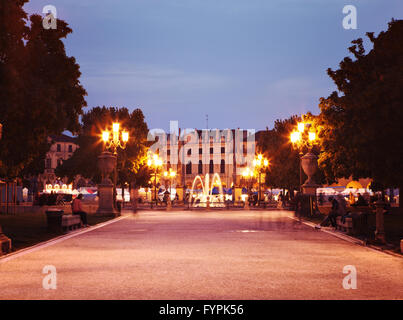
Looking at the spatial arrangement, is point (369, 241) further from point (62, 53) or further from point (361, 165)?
point (62, 53)

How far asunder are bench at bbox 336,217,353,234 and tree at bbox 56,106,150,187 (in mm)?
36942

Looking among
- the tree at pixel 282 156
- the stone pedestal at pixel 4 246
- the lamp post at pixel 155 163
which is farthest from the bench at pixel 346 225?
the lamp post at pixel 155 163

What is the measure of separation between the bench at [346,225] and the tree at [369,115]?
4.24 meters

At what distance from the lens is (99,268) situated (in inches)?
451

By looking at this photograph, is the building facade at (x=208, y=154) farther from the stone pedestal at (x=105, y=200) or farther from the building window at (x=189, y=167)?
the stone pedestal at (x=105, y=200)

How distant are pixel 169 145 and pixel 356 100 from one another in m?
114

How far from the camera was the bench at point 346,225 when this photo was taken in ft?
68.6

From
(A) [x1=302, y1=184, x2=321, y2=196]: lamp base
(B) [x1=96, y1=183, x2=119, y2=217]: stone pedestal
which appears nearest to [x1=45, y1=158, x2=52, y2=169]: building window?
(B) [x1=96, y1=183, x2=119, y2=217]: stone pedestal

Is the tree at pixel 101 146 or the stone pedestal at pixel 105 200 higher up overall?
the tree at pixel 101 146

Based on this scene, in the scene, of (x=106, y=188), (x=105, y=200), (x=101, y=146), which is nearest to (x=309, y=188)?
(x=106, y=188)

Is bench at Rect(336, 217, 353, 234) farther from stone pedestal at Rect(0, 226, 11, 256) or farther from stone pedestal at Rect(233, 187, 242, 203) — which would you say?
stone pedestal at Rect(233, 187, 242, 203)

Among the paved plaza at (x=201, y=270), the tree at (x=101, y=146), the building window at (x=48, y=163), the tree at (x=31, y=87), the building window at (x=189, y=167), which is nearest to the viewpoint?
the paved plaza at (x=201, y=270)

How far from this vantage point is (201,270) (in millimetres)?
11117
